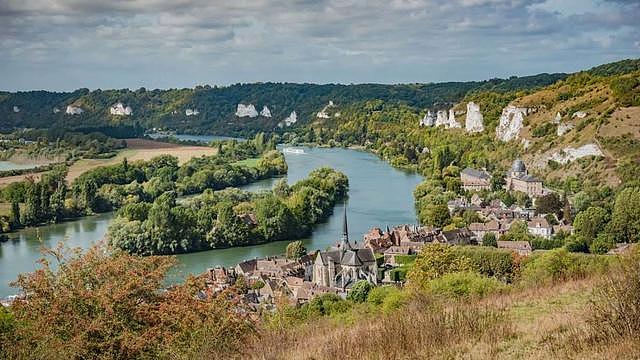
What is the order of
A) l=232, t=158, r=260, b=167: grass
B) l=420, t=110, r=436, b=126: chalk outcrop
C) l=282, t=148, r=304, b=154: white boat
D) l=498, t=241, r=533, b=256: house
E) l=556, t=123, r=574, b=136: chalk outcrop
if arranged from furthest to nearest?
l=420, t=110, r=436, b=126: chalk outcrop, l=282, t=148, r=304, b=154: white boat, l=232, t=158, r=260, b=167: grass, l=556, t=123, r=574, b=136: chalk outcrop, l=498, t=241, r=533, b=256: house

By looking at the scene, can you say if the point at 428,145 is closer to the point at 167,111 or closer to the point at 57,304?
the point at 57,304

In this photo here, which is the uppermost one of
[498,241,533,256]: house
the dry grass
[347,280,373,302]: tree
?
the dry grass

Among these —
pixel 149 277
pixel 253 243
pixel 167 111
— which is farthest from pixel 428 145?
pixel 167 111

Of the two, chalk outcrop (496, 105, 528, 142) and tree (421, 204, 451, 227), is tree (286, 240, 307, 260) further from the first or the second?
chalk outcrop (496, 105, 528, 142)

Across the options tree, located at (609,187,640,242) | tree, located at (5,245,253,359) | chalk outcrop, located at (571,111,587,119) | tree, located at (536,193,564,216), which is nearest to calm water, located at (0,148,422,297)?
tree, located at (536,193,564,216)

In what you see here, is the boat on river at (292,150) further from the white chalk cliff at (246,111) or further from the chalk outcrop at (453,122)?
the white chalk cliff at (246,111)

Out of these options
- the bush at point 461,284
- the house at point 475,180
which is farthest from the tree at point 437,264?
the house at point 475,180

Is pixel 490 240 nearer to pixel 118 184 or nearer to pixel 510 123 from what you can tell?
pixel 510 123
